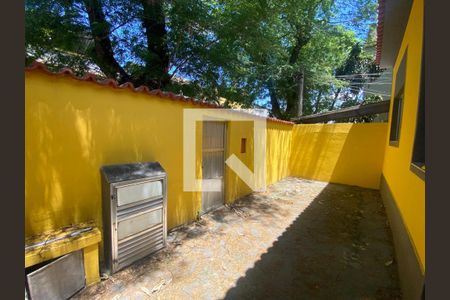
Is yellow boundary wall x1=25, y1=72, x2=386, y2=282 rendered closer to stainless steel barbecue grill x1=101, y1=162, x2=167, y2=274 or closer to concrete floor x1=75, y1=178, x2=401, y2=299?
stainless steel barbecue grill x1=101, y1=162, x2=167, y2=274

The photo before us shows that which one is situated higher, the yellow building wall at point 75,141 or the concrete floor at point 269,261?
the yellow building wall at point 75,141

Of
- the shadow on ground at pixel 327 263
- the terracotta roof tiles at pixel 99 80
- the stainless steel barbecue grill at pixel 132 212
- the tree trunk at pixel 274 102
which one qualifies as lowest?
the shadow on ground at pixel 327 263

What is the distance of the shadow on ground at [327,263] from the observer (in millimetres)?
2910

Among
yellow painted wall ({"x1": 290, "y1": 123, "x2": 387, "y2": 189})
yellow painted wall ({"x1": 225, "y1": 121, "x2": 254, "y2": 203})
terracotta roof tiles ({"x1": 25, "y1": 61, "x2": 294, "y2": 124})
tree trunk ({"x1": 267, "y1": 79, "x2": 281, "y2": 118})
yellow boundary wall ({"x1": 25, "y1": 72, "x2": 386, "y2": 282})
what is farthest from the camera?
tree trunk ({"x1": 267, "y1": 79, "x2": 281, "y2": 118})

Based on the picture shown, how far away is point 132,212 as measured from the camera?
3.15 metres

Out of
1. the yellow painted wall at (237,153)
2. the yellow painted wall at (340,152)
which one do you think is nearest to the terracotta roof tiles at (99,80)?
the yellow painted wall at (237,153)

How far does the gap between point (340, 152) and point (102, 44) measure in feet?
29.0

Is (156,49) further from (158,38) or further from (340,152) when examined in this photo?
(340,152)

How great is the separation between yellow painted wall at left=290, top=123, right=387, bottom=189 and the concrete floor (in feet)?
10.4

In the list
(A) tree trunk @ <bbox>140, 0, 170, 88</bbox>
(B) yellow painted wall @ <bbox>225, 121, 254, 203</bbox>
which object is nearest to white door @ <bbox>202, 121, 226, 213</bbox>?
(B) yellow painted wall @ <bbox>225, 121, 254, 203</bbox>

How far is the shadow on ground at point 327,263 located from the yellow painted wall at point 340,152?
3235mm

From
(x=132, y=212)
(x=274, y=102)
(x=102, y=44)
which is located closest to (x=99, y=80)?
(x=132, y=212)

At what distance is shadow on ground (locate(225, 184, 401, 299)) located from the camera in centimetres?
291

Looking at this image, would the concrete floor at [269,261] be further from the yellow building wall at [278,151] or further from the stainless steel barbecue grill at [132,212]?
the yellow building wall at [278,151]
